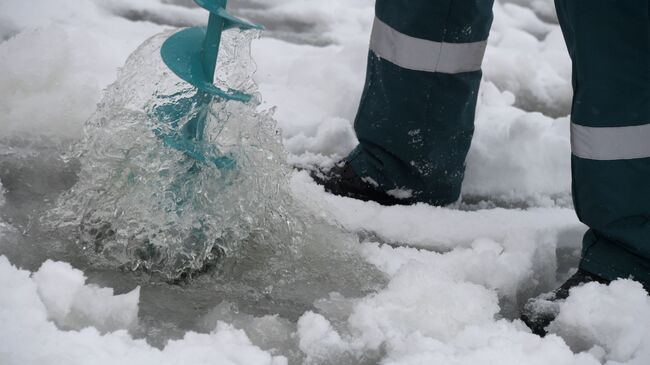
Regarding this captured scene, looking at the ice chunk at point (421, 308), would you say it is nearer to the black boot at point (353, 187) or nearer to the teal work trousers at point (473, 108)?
the teal work trousers at point (473, 108)

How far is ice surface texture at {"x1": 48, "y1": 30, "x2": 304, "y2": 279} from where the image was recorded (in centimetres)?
164

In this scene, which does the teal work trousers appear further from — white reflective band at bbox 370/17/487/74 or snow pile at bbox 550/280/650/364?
snow pile at bbox 550/280/650/364

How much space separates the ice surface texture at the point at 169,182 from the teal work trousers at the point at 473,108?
1.36 feet

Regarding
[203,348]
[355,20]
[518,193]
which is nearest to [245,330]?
[203,348]

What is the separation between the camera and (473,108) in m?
2.16

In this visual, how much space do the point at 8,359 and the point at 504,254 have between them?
107cm

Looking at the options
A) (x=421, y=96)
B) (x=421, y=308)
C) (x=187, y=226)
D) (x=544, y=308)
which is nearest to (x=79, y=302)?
(x=187, y=226)

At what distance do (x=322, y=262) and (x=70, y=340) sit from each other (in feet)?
2.09

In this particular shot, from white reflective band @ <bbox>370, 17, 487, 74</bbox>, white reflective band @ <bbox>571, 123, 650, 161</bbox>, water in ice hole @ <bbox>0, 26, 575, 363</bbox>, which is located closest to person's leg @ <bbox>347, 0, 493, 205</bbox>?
white reflective band @ <bbox>370, 17, 487, 74</bbox>

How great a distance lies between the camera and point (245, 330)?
1493 mm

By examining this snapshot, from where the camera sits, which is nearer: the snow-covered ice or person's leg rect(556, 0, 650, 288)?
the snow-covered ice

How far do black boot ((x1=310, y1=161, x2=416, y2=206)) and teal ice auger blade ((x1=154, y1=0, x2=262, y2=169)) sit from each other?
0.54 metres

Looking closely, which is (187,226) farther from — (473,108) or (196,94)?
(473,108)

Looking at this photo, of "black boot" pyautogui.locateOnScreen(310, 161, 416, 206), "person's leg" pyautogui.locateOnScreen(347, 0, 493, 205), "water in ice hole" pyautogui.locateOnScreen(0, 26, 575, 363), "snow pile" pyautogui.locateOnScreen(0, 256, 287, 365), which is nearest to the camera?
"snow pile" pyautogui.locateOnScreen(0, 256, 287, 365)
